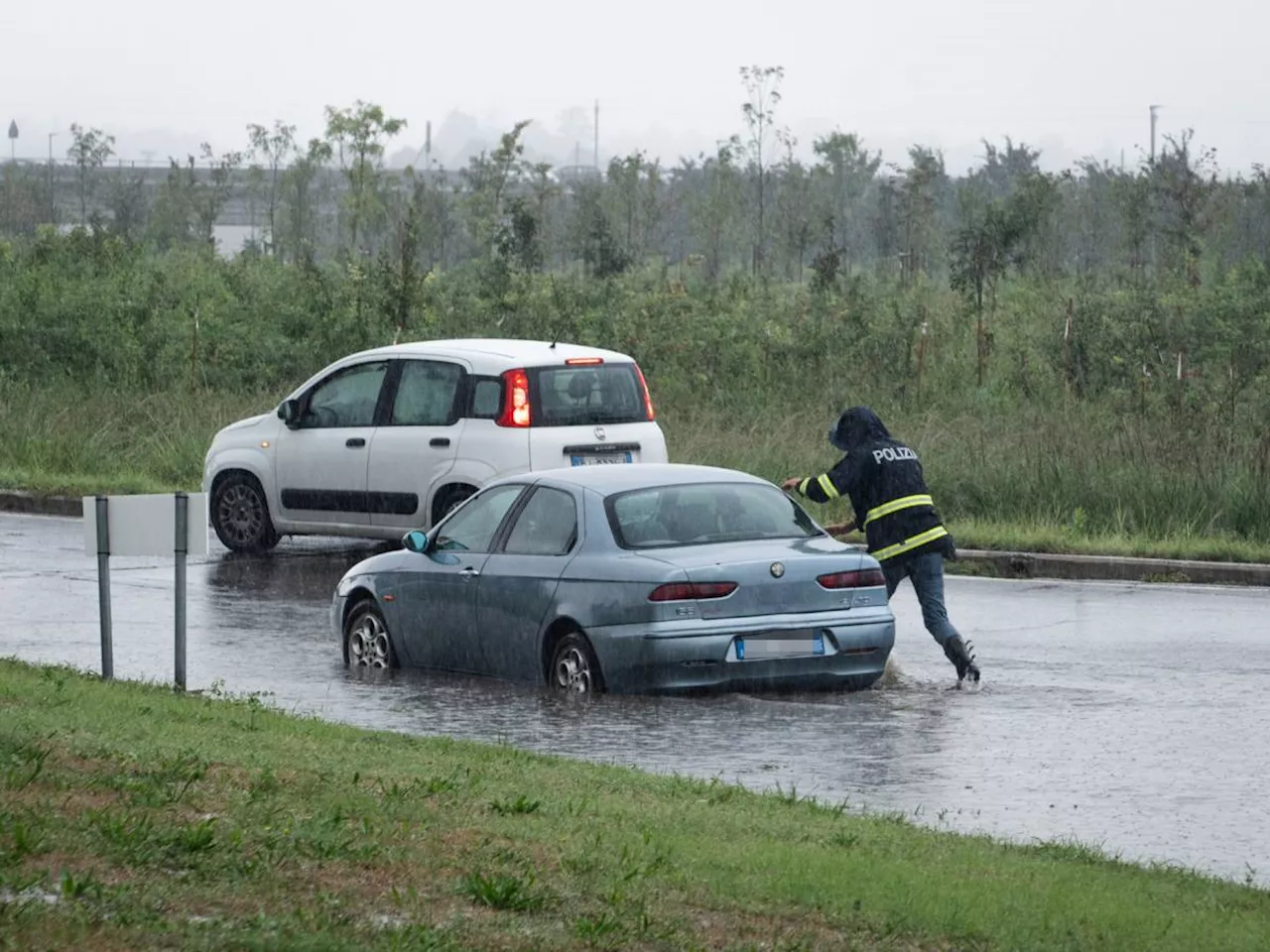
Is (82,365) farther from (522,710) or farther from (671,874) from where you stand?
(671,874)

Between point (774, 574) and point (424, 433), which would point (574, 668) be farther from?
point (424, 433)

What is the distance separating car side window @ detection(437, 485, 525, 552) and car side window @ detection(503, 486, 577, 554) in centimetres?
18

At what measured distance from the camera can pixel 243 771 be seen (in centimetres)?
864

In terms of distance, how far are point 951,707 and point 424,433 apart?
7.42 meters

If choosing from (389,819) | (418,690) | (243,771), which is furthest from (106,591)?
(389,819)

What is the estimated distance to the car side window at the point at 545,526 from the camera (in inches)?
524

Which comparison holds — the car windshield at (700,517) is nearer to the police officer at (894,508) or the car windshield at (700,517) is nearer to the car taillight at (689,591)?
the police officer at (894,508)

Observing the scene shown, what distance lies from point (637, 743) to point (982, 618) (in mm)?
5750

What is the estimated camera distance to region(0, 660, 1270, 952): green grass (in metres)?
6.26

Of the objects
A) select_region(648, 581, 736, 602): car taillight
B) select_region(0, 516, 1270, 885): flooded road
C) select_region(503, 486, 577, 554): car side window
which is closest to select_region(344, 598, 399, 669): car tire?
select_region(0, 516, 1270, 885): flooded road

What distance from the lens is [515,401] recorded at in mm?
18375

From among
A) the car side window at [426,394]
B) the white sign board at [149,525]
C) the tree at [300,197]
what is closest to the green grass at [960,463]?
the car side window at [426,394]

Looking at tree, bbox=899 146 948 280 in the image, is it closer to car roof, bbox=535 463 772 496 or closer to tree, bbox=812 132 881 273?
tree, bbox=812 132 881 273

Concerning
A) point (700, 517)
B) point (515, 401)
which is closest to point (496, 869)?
point (700, 517)
